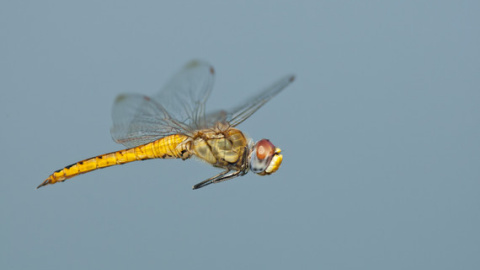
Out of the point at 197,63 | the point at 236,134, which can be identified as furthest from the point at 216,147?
the point at 197,63

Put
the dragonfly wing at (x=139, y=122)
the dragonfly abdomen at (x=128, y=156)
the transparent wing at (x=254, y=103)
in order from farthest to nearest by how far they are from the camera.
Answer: the dragonfly abdomen at (x=128, y=156) < the dragonfly wing at (x=139, y=122) < the transparent wing at (x=254, y=103)

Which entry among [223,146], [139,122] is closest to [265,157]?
[223,146]

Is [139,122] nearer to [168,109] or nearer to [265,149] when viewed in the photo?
[168,109]

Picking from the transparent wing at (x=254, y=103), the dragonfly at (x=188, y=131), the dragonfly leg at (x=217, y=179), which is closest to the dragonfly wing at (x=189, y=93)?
the dragonfly at (x=188, y=131)


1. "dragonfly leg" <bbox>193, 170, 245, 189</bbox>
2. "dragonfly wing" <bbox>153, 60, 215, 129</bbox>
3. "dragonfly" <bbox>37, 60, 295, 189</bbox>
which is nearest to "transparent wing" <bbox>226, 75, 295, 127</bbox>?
"dragonfly" <bbox>37, 60, 295, 189</bbox>

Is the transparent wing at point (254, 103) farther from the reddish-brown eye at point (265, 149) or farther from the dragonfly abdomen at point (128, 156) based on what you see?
the dragonfly abdomen at point (128, 156)

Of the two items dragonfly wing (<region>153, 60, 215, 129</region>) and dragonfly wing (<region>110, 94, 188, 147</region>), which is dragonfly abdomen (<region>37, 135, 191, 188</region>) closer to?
dragonfly wing (<region>110, 94, 188, 147</region>)
